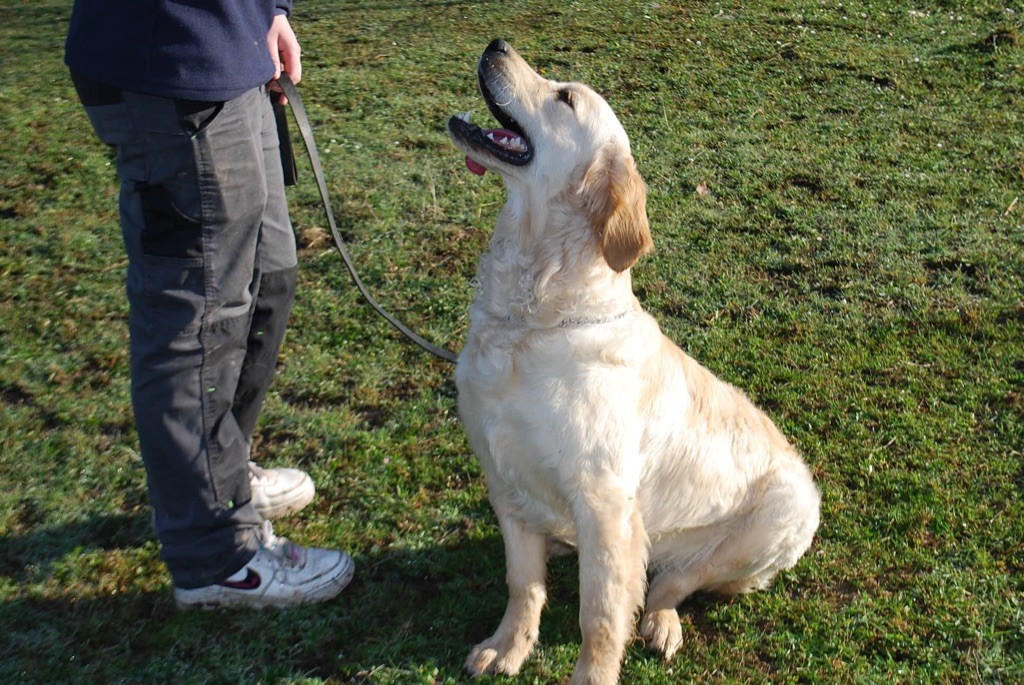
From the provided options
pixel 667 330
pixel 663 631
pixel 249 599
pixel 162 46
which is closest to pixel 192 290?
pixel 162 46

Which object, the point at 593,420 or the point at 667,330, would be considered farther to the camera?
the point at 667,330

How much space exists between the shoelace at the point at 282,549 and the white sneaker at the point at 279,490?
0.92 ft

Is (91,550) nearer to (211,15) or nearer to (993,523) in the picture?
(211,15)

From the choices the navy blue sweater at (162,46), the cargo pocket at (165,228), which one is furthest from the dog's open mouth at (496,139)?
the cargo pocket at (165,228)

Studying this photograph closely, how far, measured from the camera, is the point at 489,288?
2.96m

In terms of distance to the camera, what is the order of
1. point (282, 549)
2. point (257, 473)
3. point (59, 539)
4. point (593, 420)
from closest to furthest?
point (593, 420)
point (282, 549)
point (59, 539)
point (257, 473)

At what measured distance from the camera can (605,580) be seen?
270 cm

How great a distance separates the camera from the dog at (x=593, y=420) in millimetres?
2709

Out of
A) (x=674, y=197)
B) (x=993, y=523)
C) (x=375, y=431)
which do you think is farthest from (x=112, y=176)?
(x=993, y=523)

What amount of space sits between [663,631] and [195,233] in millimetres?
1874

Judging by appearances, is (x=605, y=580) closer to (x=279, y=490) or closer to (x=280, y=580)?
(x=280, y=580)

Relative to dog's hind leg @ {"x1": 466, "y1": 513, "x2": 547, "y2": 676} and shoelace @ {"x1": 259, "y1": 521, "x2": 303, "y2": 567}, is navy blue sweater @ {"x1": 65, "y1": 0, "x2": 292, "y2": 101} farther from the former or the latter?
dog's hind leg @ {"x1": 466, "y1": 513, "x2": 547, "y2": 676}

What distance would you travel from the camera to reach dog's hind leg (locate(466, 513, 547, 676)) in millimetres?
2871

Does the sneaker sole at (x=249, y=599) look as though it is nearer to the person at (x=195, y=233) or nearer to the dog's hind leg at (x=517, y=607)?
the person at (x=195, y=233)
